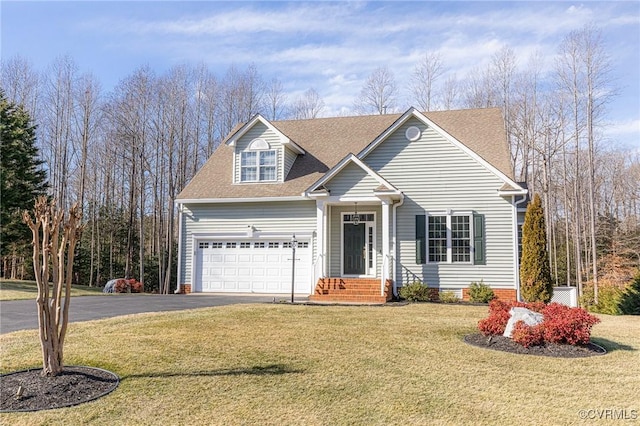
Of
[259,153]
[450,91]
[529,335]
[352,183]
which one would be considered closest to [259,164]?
[259,153]

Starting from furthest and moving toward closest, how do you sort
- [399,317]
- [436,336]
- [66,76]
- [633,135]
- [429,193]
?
[66,76] < [633,135] < [429,193] < [399,317] < [436,336]

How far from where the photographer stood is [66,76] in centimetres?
3114

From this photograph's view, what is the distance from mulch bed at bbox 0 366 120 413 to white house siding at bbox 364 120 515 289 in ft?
39.6

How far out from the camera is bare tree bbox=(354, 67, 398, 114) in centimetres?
3192

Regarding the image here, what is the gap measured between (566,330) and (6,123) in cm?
2585

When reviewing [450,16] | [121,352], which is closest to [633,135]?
[450,16]

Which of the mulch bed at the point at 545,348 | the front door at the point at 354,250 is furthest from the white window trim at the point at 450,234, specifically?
the mulch bed at the point at 545,348

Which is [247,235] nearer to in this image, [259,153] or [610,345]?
[259,153]

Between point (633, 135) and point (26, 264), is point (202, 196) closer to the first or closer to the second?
point (26, 264)

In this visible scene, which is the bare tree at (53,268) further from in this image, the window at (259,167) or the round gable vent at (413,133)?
the window at (259,167)

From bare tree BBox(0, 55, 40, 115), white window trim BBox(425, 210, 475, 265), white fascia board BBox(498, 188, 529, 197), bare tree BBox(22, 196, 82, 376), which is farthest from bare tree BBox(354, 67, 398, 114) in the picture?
bare tree BBox(22, 196, 82, 376)

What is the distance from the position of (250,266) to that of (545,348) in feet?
40.4

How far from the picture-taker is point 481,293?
15.3 metres

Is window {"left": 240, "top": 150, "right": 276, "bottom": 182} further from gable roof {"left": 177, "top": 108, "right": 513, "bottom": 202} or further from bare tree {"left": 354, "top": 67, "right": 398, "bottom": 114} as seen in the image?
bare tree {"left": 354, "top": 67, "right": 398, "bottom": 114}
